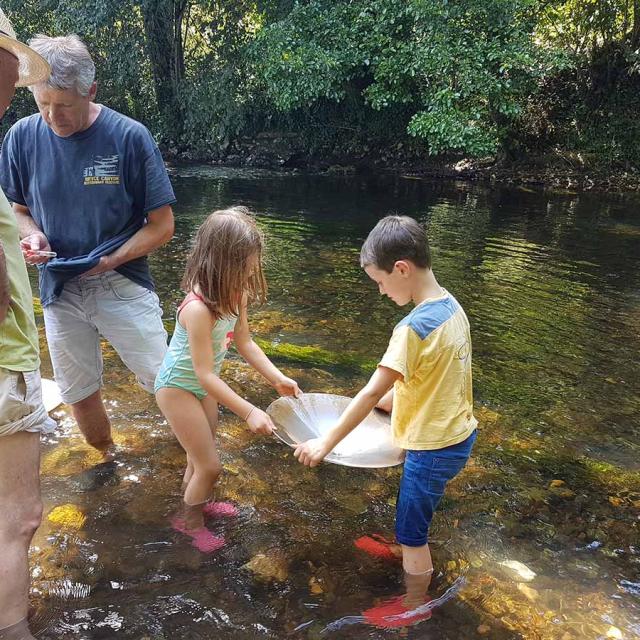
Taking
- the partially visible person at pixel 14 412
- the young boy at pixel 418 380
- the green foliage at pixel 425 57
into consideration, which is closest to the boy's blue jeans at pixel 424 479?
→ the young boy at pixel 418 380

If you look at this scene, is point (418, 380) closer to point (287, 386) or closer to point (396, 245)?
point (396, 245)

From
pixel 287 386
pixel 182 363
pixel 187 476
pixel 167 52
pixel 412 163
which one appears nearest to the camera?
pixel 182 363

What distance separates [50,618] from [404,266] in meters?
1.98

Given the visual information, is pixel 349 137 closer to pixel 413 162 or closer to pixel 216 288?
pixel 413 162

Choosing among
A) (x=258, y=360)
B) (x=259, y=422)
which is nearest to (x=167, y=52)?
(x=258, y=360)

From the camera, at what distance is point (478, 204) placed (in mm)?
13945

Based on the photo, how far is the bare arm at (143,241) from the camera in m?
2.99

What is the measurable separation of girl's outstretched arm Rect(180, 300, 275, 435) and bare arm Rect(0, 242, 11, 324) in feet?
2.69

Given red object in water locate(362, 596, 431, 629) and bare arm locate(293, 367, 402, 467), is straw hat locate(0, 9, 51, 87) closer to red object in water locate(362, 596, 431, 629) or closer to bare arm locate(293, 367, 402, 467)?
bare arm locate(293, 367, 402, 467)

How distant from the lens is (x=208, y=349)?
2652mm

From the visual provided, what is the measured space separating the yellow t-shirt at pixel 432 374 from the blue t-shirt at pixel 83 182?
1475 mm

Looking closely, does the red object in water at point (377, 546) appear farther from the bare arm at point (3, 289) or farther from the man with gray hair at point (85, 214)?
the bare arm at point (3, 289)

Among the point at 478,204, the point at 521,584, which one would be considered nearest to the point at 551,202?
the point at 478,204

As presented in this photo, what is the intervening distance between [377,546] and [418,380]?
1.00m
